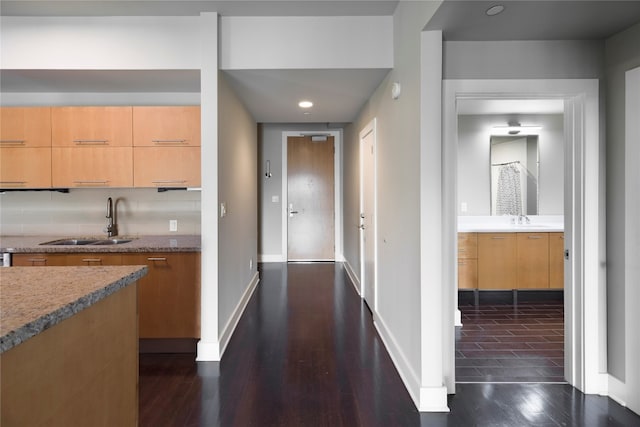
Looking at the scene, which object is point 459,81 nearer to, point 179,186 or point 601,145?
point 601,145

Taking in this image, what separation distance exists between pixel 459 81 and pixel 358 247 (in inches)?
105

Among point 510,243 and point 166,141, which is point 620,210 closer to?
point 510,243

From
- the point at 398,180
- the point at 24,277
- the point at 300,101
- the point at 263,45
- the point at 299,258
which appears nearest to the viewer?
the point at 24,277

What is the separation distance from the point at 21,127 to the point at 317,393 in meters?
3.03

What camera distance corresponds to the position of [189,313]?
2.75 meters

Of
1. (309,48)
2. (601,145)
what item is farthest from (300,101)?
(601,145)

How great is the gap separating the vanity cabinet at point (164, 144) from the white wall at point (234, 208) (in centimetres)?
27

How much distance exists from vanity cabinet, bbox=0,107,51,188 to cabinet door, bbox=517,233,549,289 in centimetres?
454

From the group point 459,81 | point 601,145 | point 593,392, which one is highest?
point 459,81

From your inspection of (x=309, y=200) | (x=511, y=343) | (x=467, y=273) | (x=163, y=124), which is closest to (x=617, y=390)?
(x=511, y=343)

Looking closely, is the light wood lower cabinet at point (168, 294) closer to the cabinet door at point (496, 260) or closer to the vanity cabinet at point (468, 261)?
the vanity cabinet at point (468, 261)

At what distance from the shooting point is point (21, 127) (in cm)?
293

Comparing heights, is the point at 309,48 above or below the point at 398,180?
above

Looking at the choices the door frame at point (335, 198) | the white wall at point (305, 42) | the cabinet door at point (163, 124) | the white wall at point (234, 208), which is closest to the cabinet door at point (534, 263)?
the white wall at point (305, 42)
